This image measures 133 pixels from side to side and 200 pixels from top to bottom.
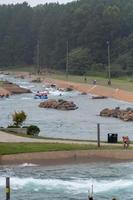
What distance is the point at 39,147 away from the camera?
5038 centimetres

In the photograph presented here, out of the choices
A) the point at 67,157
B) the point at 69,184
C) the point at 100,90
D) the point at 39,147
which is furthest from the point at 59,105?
the point at 69,184

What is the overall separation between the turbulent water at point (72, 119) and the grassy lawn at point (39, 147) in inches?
606

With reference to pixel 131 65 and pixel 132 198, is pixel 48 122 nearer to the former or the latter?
pixel 132 198

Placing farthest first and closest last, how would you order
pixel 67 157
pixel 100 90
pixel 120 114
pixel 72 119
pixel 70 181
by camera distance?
pixel 100 90
pixel 120 114
pixel 72 119
pixel 67 157
pixel 70 181

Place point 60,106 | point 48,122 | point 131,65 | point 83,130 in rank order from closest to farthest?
point 83,130 → point 48,122 → point 60,106 → point 131,65

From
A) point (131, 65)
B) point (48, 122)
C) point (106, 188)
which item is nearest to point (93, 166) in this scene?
point (106, 188)

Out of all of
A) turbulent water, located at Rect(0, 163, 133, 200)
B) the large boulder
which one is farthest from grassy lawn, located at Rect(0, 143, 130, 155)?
the large boulder

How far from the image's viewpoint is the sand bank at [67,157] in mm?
48750

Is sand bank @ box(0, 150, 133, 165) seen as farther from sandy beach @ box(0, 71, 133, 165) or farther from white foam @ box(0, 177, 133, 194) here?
white foam @ box(0, 177, 133, 194)

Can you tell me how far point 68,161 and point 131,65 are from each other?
146247 millimetres

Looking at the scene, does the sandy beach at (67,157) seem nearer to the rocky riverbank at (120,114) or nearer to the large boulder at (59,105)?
the rocky riverbank at (120,114)

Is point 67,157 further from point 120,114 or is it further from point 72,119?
point 120,114

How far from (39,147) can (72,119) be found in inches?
1751

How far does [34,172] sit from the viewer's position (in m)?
46.6
